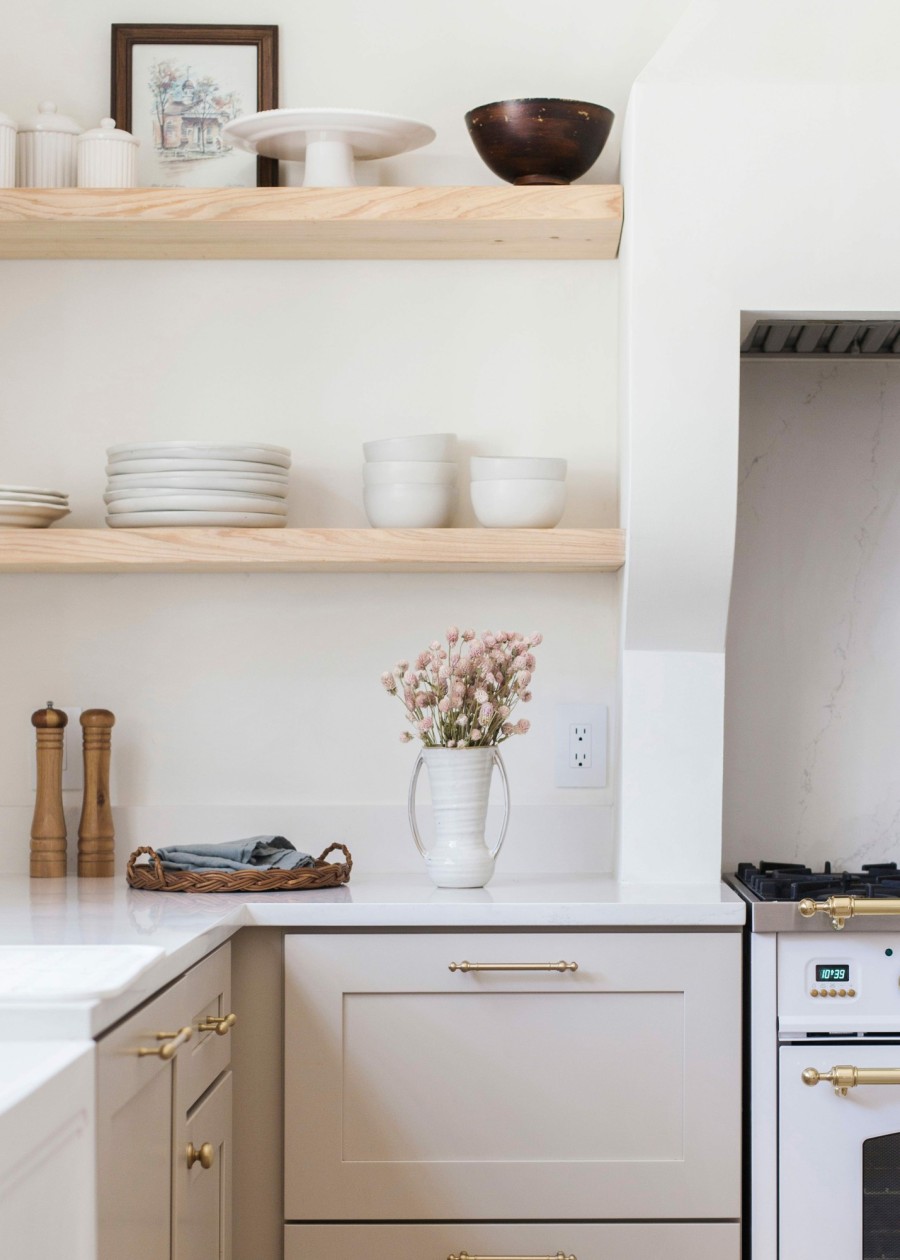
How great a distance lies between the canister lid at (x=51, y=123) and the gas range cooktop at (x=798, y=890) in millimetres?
1685

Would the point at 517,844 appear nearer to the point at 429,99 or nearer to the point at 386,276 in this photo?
the point at 386,276

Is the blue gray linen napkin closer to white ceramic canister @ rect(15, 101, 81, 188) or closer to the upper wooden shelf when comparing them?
the upper wooden shelf

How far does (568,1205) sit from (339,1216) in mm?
322

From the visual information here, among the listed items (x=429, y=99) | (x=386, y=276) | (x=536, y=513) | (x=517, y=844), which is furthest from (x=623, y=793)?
(x=429, y=99)

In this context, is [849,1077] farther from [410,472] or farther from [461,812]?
[410,472]

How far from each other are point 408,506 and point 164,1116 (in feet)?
3.36

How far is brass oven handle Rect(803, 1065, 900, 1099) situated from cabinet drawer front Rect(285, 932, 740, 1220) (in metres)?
0.11

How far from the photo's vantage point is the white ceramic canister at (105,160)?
7.36ft

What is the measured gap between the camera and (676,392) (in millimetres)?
2043

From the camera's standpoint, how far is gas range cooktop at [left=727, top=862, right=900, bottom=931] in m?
1.90

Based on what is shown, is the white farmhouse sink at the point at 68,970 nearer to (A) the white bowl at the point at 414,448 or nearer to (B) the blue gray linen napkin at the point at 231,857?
(B) the blue gray linen napkin at the point at 231,857

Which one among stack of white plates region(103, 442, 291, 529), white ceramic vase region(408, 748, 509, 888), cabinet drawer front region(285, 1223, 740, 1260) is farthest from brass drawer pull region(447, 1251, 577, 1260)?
stack of white plates region(103, 442, 291, 529)

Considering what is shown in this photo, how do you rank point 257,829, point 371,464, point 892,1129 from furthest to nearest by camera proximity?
point 257,829
point 371,464
point 892,1129

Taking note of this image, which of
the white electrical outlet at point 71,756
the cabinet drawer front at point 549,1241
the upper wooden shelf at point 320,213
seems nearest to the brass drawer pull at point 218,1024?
the cabinet drawer front at point 549,1241
